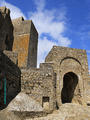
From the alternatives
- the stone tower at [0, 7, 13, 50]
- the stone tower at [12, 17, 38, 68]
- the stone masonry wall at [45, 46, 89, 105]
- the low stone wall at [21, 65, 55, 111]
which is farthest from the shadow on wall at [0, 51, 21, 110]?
the stone masonry wall at [45, 46, 89, 105]

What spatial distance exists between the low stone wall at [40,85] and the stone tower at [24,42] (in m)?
3.22

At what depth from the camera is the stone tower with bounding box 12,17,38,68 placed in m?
11.5

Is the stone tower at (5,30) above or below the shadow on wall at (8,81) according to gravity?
above

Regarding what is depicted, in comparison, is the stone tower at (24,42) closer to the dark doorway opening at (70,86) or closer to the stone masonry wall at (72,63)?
the stone masonry wall at (72,63)

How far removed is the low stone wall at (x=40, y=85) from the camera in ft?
24.6

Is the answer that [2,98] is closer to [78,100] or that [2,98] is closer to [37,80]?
[37,80]

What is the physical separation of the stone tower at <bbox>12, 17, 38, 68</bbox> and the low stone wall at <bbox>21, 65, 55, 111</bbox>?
3216mm

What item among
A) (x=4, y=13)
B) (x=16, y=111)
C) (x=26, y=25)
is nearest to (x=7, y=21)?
(x=4, y=13)

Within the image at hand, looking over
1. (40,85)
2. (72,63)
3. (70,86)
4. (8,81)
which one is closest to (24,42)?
(72,63)

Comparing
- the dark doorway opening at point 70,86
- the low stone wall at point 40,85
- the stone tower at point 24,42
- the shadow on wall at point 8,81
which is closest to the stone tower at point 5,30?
the stone tower at point 24,42

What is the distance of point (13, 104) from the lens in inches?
230

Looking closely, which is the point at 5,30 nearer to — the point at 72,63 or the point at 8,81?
the point at 8,81

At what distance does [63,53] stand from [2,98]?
745 cm

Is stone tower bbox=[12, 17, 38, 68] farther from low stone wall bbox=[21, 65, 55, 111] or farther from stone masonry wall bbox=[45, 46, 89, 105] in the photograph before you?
low stone wall bbox=[21, 65, 55, 111]
